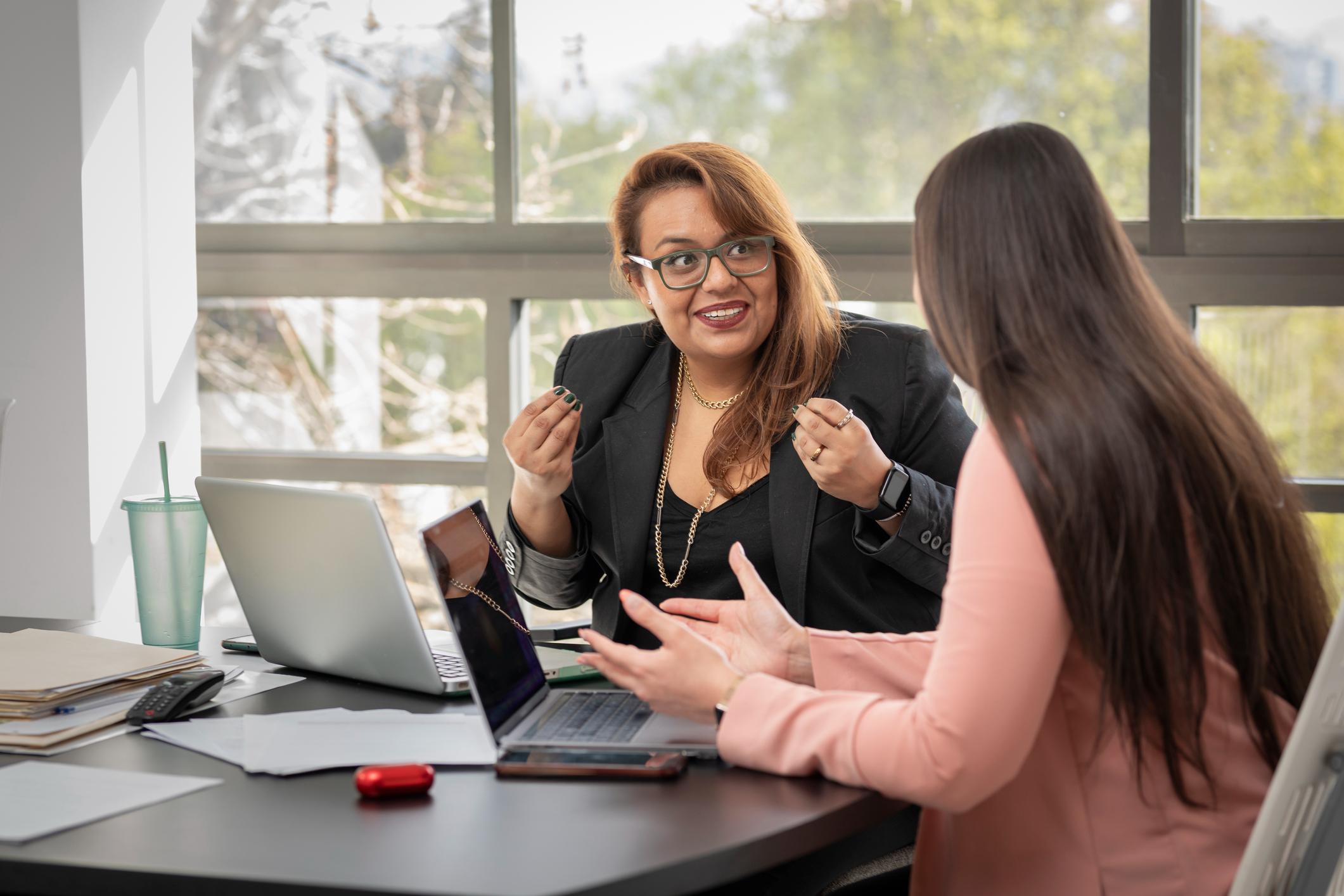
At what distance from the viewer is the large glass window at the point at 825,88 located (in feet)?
10.1

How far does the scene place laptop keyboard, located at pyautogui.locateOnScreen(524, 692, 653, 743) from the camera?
1.35m

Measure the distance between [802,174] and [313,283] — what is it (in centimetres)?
140

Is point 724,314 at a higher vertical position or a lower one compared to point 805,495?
higher

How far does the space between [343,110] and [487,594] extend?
257 centimetres

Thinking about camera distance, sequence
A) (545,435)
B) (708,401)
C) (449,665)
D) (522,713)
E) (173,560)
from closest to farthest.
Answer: (522,713) → (449,665) → (173,560) → (545,435) → (708,401)

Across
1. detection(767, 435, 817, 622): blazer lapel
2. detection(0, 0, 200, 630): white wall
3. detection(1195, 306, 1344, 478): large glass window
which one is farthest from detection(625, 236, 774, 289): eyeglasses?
detection(0, 0, 200, 630): white wall

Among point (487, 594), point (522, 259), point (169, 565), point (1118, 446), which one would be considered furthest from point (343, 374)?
point (1118, 446)

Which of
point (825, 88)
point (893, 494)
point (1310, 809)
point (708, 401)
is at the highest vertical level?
point (825, 88)

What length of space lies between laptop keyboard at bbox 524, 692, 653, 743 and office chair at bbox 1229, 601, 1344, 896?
0.61m

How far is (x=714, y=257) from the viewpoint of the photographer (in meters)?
2.13

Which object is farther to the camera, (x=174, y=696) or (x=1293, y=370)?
(x=1293, y=370)

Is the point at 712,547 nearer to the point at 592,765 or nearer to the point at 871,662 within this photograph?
the point at 871,662

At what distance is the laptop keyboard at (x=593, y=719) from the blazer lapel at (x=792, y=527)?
0.57 metres

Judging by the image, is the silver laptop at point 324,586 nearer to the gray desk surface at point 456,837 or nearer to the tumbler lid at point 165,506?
the tumbler lid at point 165,506
